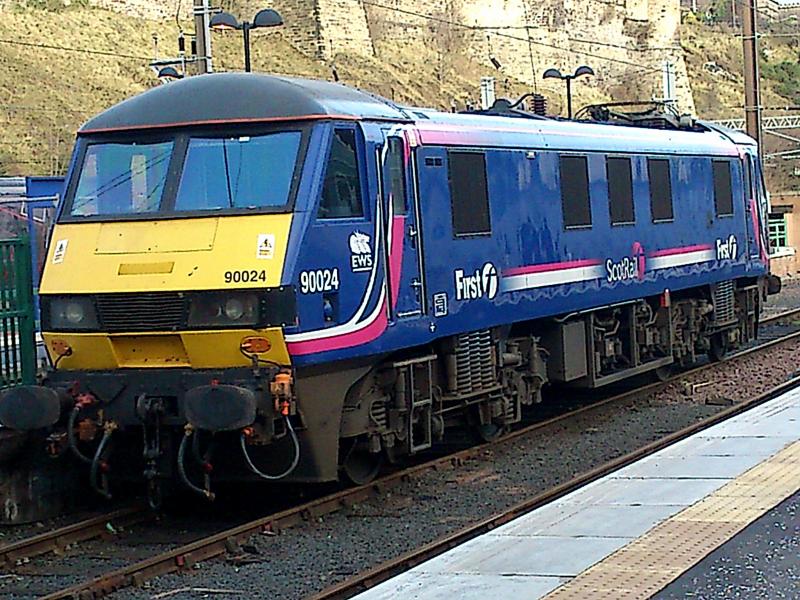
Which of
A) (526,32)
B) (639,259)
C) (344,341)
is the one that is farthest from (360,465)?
(526,32)

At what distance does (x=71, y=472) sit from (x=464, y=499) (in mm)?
3144

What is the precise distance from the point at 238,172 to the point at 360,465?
2800 millimetres

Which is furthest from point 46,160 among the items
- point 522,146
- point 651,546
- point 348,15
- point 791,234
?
point 651,546

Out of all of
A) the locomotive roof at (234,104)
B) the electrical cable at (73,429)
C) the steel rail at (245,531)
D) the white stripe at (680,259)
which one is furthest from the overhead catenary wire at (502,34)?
the electrical cable at (73,429)

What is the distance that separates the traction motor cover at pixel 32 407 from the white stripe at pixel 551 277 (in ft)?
14.8

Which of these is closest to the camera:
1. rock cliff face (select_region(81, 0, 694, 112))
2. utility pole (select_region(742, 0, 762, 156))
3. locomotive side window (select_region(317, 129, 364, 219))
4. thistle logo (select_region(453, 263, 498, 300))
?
locomotive side window (select_region(317, 129, 364, 219))

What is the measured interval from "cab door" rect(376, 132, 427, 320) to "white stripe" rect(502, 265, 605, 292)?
1743 millimetres

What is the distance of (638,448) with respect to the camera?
46.6 ft

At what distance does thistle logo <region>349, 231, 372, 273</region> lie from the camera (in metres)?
11.2

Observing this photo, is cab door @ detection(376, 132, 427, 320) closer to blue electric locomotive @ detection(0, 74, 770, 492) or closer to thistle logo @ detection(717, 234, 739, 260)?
blue electric locomotive @ detection(0, 74, 770, 492)

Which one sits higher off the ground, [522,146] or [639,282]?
[522,146]

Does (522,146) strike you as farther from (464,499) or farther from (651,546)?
(651,546)

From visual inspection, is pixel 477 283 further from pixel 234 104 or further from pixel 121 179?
pixel 121 179

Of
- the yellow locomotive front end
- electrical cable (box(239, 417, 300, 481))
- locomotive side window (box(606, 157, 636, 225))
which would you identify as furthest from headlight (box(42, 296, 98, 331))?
locomotive side window (box(606, 157, 636, 225))
